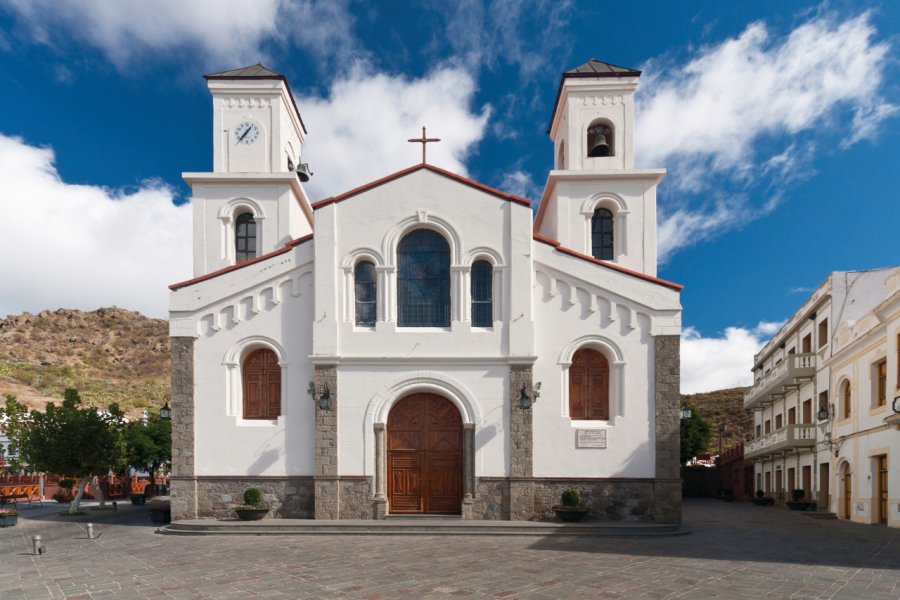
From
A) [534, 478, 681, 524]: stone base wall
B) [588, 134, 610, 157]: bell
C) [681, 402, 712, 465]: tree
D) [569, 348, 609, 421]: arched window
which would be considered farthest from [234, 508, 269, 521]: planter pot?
[681, 402, 712, 465]: tree

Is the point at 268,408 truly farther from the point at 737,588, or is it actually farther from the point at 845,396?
the point at 845,396

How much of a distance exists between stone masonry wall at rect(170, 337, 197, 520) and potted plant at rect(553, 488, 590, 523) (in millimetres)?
9755

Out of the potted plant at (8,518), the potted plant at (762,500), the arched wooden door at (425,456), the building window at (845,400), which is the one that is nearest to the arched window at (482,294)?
the arched wooden door at (425,456)

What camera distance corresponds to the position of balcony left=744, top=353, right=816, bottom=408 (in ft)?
92.6

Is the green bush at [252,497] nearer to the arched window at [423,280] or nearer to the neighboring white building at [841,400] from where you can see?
the arched window at [423,280]

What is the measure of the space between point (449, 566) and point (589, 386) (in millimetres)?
7638

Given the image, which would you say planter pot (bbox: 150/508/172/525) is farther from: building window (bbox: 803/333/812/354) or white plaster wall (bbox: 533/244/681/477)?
building window (bbox: 803/333/812/354)

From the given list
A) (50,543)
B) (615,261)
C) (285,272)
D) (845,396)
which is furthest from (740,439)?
(50,543)

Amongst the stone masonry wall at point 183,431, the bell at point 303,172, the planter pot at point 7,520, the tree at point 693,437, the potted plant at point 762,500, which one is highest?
the bell at point 303,172

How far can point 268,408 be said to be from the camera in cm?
1798

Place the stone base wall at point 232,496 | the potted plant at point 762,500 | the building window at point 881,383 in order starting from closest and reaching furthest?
the stone base wall at point 232,496 < the building window at point 881,383 < the potted plant at point 762,500

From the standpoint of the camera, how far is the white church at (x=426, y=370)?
17.2 m

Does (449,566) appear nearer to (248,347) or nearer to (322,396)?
(322,396)

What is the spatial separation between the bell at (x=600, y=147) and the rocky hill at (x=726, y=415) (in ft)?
136
